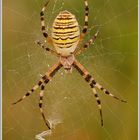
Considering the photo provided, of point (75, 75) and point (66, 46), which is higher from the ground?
point (66, 46)

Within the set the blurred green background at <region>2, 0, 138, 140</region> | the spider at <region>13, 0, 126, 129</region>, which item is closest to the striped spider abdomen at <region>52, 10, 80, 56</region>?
the spider at <region>13, 0, 126, 129</region>

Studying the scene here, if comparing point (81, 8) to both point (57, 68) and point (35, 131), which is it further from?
point (35, 131)

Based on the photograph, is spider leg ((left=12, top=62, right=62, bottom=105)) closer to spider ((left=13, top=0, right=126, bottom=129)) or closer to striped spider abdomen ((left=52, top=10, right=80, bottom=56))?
spider ((left=13, top=0, right=126, bottom=129))

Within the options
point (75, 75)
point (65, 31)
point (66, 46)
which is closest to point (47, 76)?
point (75, 75)

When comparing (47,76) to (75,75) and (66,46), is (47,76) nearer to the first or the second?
(75,75)

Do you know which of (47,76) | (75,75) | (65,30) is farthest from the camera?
(75,75)

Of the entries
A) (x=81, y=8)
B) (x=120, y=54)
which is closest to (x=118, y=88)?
(x=120, y=54)
